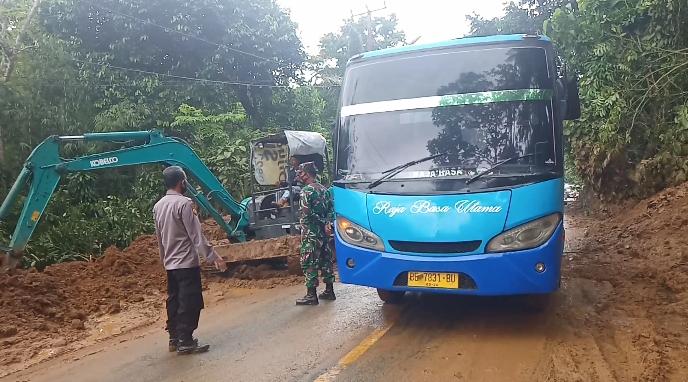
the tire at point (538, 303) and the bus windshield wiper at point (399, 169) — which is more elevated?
the bus windshield wiper at point (399, 169)

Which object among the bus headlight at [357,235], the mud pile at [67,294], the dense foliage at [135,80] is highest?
the dense foliage at [135,80]

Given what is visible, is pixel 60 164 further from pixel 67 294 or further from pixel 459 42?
pixel 459 42

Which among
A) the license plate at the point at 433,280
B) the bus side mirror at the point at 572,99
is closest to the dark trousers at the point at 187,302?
the license plate at the point at 433,280

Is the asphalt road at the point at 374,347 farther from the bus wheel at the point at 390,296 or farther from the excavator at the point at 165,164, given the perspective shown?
the excavator at the point at 165,164

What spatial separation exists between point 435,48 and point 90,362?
4502mm

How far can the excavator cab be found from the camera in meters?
10.3

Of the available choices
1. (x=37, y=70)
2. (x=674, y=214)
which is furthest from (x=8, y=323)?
(x=37, y=70)

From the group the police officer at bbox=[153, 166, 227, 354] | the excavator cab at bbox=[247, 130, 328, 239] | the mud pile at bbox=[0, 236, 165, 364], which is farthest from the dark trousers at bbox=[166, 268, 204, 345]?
the excavator cab at bbox=[247, 130, 328, 239]

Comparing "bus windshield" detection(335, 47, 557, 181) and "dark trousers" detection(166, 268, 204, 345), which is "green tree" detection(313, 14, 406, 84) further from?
"dark trousers" detection(166, 268, 204, 345)

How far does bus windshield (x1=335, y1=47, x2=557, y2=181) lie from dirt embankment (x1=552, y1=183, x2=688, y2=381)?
5.37 ft

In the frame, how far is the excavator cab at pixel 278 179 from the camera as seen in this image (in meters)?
10.3

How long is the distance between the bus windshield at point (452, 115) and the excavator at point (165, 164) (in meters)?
3.50

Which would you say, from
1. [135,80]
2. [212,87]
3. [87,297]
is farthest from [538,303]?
[135,80]

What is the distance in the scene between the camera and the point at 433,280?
17.4 feet
